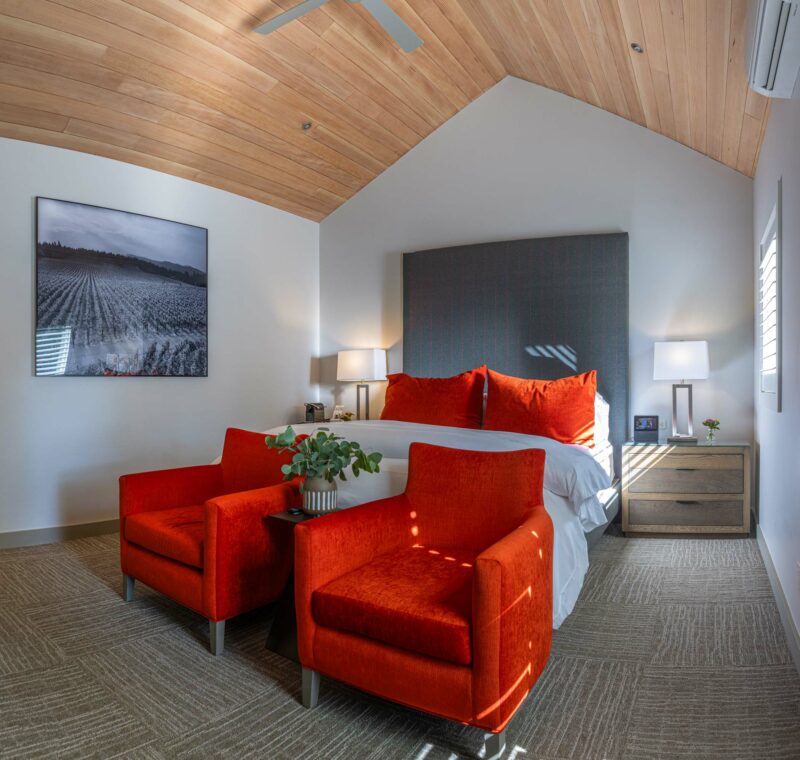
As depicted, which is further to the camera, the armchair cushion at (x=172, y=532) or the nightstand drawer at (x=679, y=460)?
the nightstand drawer at (x=679, y=460)

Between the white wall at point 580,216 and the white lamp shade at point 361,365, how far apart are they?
0.23m

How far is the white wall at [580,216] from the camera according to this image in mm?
4324

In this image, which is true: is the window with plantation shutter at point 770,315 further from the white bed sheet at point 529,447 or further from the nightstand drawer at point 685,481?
the white bed sheet at point 529,447

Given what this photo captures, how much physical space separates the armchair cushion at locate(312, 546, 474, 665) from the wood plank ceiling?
252cm

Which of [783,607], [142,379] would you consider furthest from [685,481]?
[142,379]

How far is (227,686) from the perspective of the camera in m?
2.21

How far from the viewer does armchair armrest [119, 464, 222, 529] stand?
119 inches

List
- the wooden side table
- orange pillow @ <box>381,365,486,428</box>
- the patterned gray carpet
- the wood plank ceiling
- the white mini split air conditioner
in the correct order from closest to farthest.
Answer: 1. the patterned gray carpet
2. the white mini split air conditioner
3. the wooden side table
4. the wood plank ceiling
5. orange pillow @ <box>381,365,486,428</box>

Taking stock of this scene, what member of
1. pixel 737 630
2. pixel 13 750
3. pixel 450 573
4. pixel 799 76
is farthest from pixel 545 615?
pixel 799 76

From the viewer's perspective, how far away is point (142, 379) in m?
4.65

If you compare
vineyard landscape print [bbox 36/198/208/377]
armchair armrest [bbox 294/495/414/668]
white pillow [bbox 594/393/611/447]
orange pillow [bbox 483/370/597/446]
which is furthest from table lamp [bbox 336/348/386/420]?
armchair armrest [bbox 294/495/414/668]

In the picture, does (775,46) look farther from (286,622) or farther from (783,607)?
(286,622)

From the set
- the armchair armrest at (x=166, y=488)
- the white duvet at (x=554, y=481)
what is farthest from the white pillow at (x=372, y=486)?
the armchair armrest at (x=166, y=488)

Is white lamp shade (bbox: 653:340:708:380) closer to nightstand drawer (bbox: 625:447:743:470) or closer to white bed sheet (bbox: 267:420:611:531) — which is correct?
nightstand drawer (bbox: 625:447:743:470)
